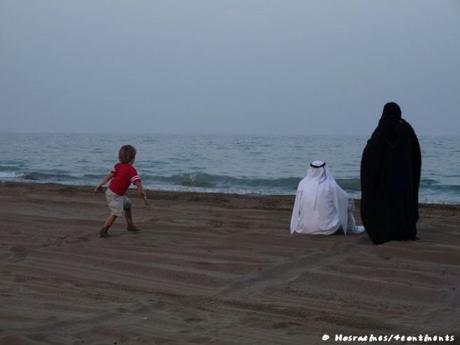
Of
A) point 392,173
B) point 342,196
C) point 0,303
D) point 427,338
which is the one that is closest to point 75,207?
point 342,196

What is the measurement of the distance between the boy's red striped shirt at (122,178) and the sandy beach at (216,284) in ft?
2.09

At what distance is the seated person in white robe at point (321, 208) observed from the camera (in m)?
8.73

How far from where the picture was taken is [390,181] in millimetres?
8016

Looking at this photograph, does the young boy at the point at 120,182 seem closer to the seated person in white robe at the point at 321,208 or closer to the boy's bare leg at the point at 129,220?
the boy's bare leg at the point at 129,220

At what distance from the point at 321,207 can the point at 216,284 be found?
3118 millimetres

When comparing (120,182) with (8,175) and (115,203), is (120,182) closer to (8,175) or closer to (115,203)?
(115,203)

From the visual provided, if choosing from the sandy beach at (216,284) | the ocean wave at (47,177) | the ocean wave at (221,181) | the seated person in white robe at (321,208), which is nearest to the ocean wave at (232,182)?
the ocean wave at (221,181)

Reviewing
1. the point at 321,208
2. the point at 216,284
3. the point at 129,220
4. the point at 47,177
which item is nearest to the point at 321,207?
the point at 321,208

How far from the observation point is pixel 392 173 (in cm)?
800

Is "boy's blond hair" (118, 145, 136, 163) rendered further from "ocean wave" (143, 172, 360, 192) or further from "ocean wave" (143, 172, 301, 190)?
"ocean wave" (143, 172, 301, 190)

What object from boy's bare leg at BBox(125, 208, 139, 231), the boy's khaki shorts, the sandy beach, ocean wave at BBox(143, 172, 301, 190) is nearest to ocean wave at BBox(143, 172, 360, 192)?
ocean wave at BBox(143, 172, 301, 190)

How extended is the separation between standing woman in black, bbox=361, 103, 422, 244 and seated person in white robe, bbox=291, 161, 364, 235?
633 millimetres

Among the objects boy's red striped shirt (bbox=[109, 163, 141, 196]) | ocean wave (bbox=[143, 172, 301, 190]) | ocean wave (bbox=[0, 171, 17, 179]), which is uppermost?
boy's red striped shirt (bbox=[109, 163, 141, 196])

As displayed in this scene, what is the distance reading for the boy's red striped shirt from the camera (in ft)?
28.4
